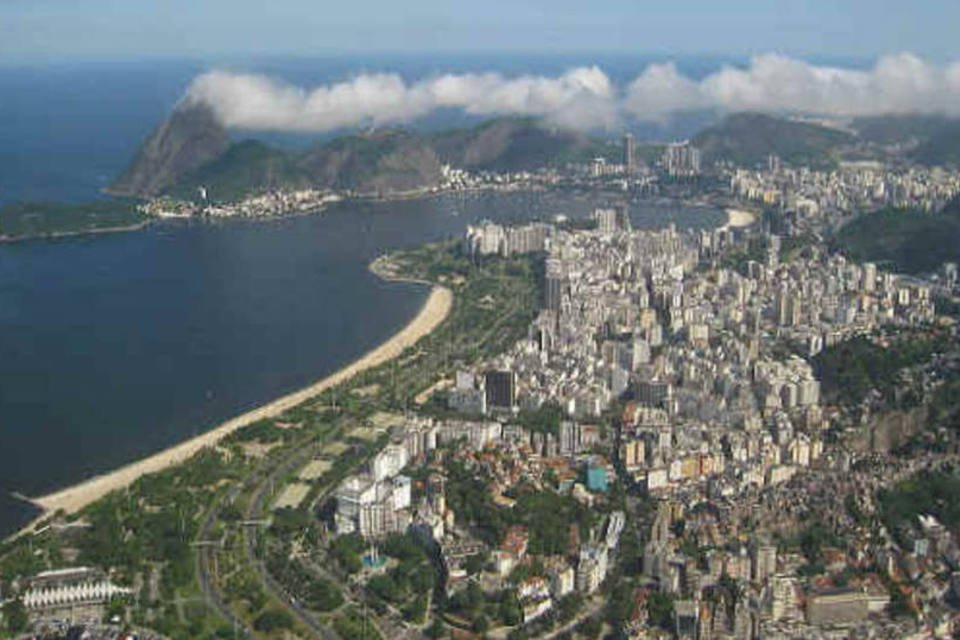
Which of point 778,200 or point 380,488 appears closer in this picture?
point 380,488

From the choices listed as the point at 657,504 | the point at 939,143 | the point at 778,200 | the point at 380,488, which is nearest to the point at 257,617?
the point at 380,488

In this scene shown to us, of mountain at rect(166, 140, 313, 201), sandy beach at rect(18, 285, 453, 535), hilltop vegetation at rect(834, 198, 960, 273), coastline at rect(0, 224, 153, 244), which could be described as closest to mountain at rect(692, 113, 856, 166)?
hilltop vegetation at rect(834, 198, 960, 273)

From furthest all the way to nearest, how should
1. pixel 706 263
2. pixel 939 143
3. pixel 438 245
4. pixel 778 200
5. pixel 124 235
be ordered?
pixel 939 143 → pixel 778 200 → pixel 124 235 → pixel 438 245 → pixel 706 263

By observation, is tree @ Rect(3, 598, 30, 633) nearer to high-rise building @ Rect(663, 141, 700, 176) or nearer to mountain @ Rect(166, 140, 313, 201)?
mountain @ Rect(166, 140, 313, 201)

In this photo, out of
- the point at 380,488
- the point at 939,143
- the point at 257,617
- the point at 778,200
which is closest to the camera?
the point at 257,617

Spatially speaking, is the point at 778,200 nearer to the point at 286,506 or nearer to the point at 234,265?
the point at 234,265

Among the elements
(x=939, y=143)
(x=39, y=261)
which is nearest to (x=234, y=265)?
(x=39, y=261)

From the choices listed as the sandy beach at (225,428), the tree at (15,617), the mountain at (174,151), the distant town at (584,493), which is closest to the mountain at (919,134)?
the distant town at (584,493)
